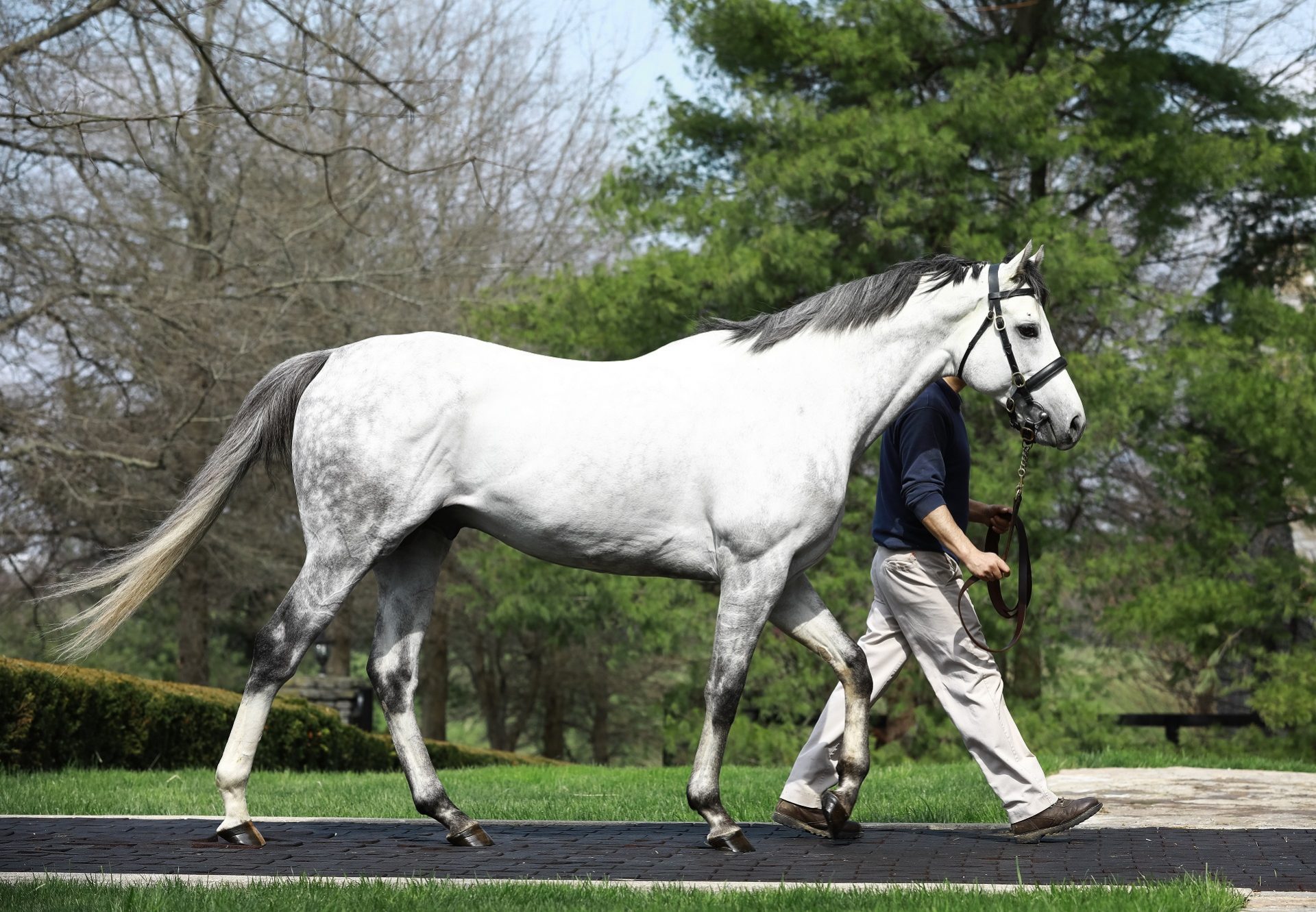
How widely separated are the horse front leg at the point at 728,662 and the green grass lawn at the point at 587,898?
1.04 meters

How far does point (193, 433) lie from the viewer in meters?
16.5

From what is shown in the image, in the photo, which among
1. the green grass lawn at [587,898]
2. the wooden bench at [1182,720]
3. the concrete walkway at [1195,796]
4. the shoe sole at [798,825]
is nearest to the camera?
the green grass lawn at [587,898]

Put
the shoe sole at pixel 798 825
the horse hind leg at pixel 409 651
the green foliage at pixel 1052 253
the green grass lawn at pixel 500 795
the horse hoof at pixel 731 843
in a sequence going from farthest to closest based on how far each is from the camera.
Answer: the green foliage at pixel 1052 253 → the green grass lawn at pixel 500 795 → the shoe sole at pixel 798 825 → the horse hind leg at pixel 409 651 → the horse hoof at pixel 731 843

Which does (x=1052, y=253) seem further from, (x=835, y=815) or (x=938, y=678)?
(x=835, y=815)

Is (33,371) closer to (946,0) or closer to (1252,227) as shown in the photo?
(946,0)

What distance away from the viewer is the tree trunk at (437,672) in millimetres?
22141

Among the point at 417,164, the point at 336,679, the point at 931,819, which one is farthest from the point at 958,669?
the point at 417,164

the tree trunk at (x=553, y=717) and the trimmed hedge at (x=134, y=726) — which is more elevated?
the trimmed hedge at (x=134, y=726)

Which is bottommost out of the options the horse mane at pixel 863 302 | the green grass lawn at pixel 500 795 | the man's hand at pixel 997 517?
the green grass lawn at pixel 500 795

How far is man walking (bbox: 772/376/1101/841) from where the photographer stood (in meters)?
5.10

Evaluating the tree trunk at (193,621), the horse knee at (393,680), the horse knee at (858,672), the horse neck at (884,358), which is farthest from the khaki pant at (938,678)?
the tree trunk at (193,621)

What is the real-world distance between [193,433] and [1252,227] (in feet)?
46.5

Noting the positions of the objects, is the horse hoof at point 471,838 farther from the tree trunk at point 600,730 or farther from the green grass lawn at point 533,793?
the tree trunk at point 600,730

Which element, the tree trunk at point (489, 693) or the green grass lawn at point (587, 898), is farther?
the tree trunk at point (489, 693)
